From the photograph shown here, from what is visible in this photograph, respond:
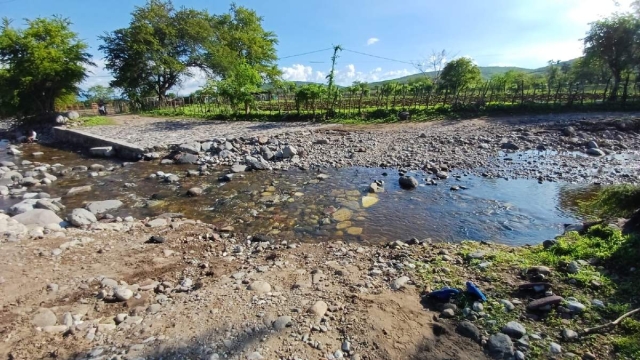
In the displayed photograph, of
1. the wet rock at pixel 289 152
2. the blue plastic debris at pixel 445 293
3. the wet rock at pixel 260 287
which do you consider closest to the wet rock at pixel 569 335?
the blue plastic debris at pixel 445 293

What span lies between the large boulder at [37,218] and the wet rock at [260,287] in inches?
211

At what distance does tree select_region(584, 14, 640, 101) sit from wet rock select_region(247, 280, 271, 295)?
30.4 metres

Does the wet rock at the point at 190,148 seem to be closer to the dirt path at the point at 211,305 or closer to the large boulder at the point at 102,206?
the large boulder at the point at 102,206

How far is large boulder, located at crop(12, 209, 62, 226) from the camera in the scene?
265 inches

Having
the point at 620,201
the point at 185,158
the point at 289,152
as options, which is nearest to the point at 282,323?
the point at 620,201

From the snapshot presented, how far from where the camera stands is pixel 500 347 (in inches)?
127

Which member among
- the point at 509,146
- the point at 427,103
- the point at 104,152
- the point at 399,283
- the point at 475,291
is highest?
the point at 427,103

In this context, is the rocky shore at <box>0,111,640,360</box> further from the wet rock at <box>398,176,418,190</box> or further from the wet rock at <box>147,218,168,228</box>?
the wet rock at <box>398,176,418,190</box>

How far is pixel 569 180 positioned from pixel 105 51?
41276 millimetres

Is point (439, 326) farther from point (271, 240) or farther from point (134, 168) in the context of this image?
point (134, 168)

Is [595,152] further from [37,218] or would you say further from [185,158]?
[37,218]

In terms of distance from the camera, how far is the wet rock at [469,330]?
11.1 feet

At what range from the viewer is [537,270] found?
174 inches

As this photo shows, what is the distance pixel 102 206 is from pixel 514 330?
9461 millimetres
